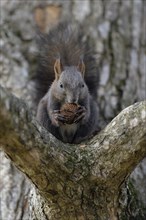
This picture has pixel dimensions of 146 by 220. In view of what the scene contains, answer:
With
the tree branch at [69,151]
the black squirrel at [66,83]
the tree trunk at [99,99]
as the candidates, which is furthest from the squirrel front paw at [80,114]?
the tree branch at [69,151]

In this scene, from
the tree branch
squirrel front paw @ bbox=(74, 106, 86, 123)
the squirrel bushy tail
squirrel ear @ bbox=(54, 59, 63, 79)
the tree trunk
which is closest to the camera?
the tree branch

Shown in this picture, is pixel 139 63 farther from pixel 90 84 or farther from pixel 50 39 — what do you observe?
pixel 50 39

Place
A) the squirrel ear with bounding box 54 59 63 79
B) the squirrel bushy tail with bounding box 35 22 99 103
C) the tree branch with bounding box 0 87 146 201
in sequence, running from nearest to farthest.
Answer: the tree branch with bounding box 0 87 146 201 → the squirrel ear with bounding box 54 59 63 79 → the squirrel bushy tail with bounding box 35 22 99 103

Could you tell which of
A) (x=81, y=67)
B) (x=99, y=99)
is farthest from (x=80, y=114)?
(x=99, y=99)

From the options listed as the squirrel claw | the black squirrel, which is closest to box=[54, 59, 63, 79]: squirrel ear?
the black squirrel

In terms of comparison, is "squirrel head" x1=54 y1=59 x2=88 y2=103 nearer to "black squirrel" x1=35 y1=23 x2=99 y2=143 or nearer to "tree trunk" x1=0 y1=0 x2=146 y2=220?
"black squirrel" x1=35 y1=23 x2=99 y2=143

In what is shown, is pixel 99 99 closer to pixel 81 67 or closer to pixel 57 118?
pixel 81 67
